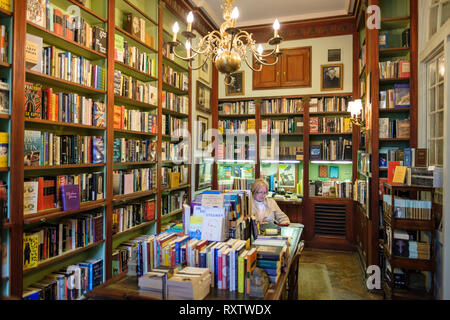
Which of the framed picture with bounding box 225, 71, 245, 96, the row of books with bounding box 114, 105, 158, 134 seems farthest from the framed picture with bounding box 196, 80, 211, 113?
the row of books with bounding box 114, 105, 158, 134

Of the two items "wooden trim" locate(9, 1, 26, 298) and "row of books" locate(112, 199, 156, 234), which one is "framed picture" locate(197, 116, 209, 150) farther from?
"wooden trim" locate(9, 1, 26, 298)

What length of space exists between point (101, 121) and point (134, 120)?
1.81 ft

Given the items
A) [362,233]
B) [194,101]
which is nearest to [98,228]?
[194,101]

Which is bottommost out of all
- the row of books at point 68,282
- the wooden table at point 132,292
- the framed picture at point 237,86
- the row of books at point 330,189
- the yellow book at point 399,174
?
the row of books at point 68,282

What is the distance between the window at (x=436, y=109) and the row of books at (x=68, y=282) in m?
3.54

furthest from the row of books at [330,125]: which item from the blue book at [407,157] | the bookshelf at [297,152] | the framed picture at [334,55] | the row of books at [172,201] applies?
the row of books at [172,201]

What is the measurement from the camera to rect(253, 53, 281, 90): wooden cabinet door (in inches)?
211

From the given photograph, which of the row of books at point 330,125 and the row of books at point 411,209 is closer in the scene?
the row of books at point 411,209

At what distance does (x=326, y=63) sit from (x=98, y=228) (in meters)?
4.36

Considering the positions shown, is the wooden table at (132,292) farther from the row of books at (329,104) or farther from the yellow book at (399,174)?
the row of books at (329,104)

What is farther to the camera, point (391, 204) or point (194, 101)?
point (194, 101)

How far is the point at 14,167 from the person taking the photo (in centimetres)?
206

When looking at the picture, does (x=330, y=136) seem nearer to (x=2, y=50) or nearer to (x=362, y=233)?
(x=362, y=233)

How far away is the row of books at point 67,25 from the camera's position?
2264 mm
